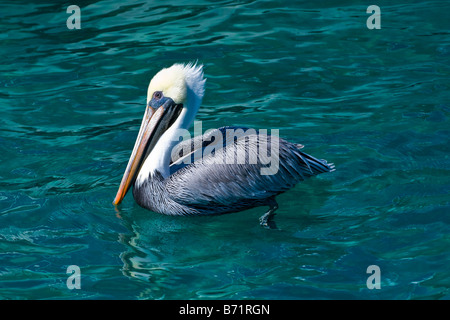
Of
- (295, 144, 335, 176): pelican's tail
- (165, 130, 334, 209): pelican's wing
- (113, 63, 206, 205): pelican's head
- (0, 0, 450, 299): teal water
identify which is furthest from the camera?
(113, 63, 206, 205): pelican's head

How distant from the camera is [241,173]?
5.88 m

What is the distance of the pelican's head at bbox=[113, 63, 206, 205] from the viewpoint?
600cm

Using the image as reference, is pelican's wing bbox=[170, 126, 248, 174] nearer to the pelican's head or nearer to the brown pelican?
the brown pelican

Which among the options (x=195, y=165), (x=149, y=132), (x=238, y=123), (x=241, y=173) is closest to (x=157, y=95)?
(x=149, y=132)

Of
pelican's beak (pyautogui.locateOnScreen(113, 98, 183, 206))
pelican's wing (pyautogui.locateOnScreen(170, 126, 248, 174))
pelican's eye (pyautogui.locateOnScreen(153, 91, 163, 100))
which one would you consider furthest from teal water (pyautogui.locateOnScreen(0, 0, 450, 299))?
pelican's eye (pyautogui.locateOnScreen(153, 91, 163, 100))

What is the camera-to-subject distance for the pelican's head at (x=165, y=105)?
19.7ft

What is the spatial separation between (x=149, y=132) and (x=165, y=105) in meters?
0.25

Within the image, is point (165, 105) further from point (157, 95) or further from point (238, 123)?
point (238, 123)

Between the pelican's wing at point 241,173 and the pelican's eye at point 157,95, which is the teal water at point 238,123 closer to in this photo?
the pelican's wing at point 241,173

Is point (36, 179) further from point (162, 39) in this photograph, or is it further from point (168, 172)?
point (162, 39)
